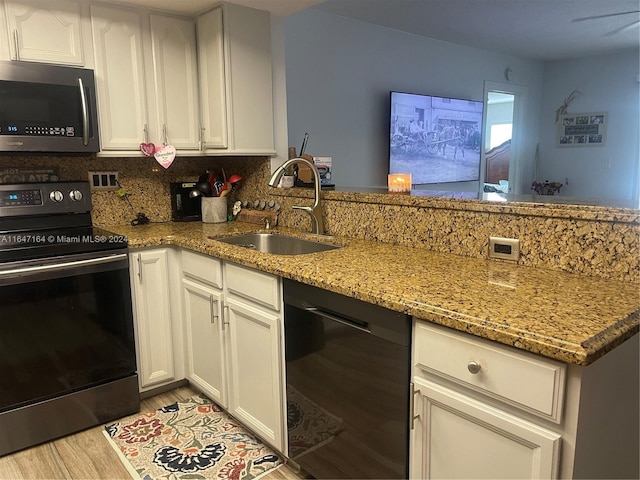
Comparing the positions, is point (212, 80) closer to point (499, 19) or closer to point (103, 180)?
point (103, 180)

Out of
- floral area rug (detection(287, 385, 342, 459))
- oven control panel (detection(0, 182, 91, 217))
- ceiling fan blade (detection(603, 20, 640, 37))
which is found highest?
ceiling fan blade (detection(603, 20, 640, 37))

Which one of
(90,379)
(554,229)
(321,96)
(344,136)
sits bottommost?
(90,379)

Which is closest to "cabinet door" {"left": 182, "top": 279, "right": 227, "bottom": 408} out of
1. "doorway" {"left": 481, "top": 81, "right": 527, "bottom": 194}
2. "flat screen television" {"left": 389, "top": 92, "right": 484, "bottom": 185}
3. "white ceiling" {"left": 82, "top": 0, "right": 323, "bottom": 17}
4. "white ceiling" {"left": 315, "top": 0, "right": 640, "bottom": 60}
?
"white ceiling" {"left": 82, "top": 0, "right": 323, "bottom": 17}

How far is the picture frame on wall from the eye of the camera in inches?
218

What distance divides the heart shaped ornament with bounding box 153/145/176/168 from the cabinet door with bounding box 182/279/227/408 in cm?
66

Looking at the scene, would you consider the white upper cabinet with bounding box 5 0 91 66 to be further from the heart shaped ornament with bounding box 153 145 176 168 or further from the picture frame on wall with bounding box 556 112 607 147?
the picture frame on wall with bounding box 556 112 607 147

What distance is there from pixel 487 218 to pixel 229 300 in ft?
3.63

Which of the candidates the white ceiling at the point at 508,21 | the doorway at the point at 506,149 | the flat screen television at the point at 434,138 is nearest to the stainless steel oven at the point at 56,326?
the white ceiling at the point at 508,21

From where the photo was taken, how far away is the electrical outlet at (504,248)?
1.66 metres

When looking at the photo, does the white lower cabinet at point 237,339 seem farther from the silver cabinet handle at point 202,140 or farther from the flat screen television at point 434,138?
the flat screen television at point 434,138

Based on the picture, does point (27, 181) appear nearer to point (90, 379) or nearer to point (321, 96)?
point (90, 379)

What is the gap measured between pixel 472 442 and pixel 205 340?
Answer: 57.3 inches

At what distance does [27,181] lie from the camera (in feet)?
7.86

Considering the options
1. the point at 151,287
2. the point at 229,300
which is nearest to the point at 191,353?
the point at 151,287
